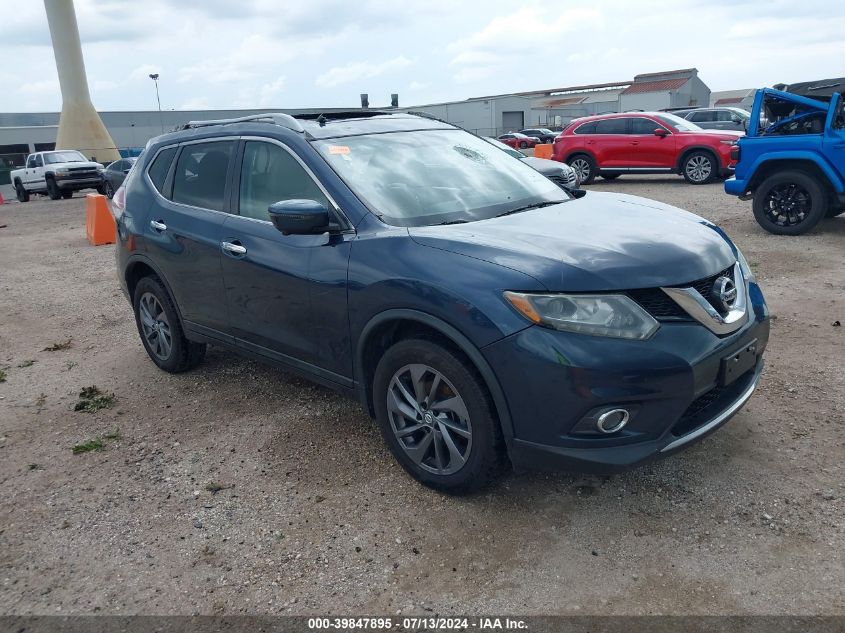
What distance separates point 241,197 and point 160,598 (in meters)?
2.31

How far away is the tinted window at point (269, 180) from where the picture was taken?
3697 mm

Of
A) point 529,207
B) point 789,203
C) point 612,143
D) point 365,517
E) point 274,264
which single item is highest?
point 612,143

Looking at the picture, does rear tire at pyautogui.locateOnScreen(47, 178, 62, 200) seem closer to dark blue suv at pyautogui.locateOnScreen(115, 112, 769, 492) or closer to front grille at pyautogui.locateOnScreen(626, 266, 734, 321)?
dark blue suv at pyautogui.locateOnScreen(115, 112, 769, 492)

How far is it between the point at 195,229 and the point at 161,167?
87 centimetres

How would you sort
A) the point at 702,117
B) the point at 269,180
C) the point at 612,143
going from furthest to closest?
the point at 702,117 < the point at 612,143 < the point at 269,180

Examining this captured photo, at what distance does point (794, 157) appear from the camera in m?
8.45

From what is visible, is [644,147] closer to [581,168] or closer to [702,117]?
[581,168]

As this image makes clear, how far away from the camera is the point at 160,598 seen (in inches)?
107

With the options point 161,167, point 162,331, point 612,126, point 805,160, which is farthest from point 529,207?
point 612,126

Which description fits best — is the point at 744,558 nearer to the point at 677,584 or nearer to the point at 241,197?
the point at 677,584

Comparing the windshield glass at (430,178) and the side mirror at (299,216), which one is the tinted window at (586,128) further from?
the side mirror at (299,216)

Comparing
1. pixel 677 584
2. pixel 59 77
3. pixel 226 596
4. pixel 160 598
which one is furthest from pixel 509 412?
pixel 59 77

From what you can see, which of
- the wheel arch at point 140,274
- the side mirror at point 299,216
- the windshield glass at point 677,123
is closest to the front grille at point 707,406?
the side mirror at point 299,216

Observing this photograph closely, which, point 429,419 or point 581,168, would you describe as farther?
point 581,168
